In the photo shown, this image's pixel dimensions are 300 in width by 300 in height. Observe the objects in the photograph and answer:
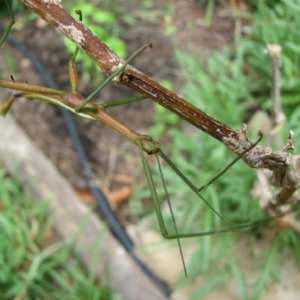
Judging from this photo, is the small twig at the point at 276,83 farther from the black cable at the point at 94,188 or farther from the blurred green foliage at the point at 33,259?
the blurred green foliage at the point at 33,259

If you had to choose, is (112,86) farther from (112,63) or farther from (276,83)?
(112,63)

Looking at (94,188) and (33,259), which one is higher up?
(94,188)

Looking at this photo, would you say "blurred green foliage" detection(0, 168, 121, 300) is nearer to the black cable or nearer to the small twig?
the black cable

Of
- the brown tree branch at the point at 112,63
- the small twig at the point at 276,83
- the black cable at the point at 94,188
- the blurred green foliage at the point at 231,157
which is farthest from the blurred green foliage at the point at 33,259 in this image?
the brown tree branch at the point at 112,63

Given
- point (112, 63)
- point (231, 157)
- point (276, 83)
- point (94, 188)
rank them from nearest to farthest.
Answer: point (112, 63)
point (276, 83)
point (231, 157)
point (94, 188)

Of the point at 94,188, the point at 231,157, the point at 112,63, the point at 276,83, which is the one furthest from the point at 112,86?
the point at 112,63

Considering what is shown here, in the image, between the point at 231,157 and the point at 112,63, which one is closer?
the point at 112,63

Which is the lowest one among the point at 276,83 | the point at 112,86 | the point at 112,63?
the point at 112,63

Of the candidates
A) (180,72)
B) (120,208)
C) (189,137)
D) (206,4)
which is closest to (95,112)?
(189,137)

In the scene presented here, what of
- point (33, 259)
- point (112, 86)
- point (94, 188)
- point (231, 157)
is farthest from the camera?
point (112, 86)
